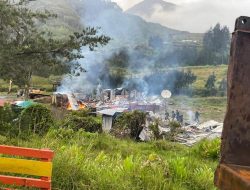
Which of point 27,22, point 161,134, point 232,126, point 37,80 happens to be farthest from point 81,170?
point 37,80

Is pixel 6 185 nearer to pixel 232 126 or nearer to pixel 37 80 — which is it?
pixel 232 126

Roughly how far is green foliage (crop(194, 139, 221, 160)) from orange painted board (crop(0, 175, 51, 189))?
28.9 feet

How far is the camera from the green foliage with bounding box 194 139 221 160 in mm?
12891

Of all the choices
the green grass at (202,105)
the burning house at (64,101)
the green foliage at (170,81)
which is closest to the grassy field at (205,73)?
the green foliage at (170,81)

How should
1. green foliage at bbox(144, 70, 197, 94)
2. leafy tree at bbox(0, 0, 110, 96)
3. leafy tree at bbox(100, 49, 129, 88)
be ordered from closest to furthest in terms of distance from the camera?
leafy tree at bbox(0, 0, 110, 96), leafy tree at bbox(100, 49, 129, 88), green foliage at bbox(144, 70, 197, 94)

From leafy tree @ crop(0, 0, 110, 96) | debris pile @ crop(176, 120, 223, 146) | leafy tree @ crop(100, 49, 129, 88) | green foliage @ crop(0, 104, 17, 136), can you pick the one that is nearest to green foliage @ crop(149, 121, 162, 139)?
debris pile @ crop(176, 120, 223, 146)

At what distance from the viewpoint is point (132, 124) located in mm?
23250

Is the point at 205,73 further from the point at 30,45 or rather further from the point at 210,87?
the point at 30,45

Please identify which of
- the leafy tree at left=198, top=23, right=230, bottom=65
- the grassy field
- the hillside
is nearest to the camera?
the grassy field

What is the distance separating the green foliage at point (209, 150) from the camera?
1289cm

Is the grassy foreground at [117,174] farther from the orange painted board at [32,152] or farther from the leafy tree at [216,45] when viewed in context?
the leafy tree at [216,45]

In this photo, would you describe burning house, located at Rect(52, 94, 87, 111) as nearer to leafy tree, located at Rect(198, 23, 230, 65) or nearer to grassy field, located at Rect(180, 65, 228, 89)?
grassy field, located at Rect(180, 65, 228, 89)

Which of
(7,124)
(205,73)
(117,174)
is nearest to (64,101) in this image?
(7,124)

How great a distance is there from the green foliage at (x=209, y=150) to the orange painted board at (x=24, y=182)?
882 cm
